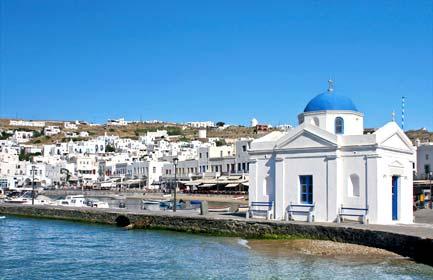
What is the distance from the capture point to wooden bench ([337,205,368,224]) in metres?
27.8

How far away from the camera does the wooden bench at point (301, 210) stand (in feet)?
96.3

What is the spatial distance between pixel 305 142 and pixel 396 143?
4741mm

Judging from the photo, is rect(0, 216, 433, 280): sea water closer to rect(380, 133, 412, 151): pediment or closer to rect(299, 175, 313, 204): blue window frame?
rect(299, 175, 313, 204): blue window frame

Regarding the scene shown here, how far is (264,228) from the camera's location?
28.6m

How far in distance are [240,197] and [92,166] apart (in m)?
62.0

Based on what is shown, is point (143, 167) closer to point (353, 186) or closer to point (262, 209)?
point (262, 209)

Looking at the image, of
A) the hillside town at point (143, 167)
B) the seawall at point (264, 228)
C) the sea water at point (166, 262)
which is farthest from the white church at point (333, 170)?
the hillside town at point (143, 167)

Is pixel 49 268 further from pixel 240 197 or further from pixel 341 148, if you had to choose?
pixel 240 197

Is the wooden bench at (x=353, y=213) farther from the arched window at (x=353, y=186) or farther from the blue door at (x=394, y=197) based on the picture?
the blue door at (x=394, y=197)

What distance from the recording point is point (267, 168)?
32.0 metres

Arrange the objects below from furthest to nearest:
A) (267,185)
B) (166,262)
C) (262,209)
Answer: (267,185) → (262,209) → (166,262)

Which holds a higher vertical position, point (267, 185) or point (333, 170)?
point (333, 170)

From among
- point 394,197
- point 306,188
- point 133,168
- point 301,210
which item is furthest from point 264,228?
point 133,168

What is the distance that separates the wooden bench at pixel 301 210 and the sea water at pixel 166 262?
3.75m
